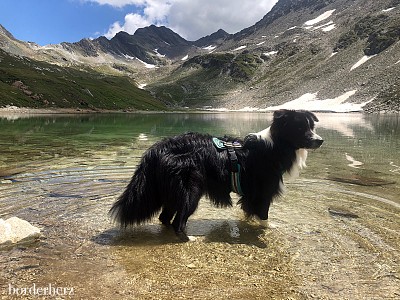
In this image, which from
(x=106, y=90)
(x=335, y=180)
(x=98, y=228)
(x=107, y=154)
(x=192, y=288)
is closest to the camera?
(x=192, y=288)

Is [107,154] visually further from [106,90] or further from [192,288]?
[106,90]

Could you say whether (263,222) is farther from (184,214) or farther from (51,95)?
(51,95)

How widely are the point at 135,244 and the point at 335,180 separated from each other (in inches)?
328

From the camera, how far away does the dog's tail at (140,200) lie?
22.3 feet

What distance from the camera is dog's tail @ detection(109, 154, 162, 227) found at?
6.80m

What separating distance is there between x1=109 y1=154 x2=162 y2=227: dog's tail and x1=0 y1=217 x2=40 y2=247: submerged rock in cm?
144

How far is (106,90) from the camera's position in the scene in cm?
14300

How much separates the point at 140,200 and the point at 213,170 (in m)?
1.53

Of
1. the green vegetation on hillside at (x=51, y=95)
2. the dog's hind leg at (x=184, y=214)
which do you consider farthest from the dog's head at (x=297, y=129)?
the green vegetation on hillside at (x=51, y=95)

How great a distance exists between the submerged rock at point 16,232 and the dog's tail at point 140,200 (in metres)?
1.44

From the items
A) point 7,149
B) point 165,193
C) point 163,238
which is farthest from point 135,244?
point 7,149

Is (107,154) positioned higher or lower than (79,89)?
lower

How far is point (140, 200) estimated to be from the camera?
22.3 ft

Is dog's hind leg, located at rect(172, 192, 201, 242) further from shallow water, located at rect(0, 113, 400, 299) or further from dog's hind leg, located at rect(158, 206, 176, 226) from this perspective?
dog's hind leg, located at rect(158, 206, 176, 226)
